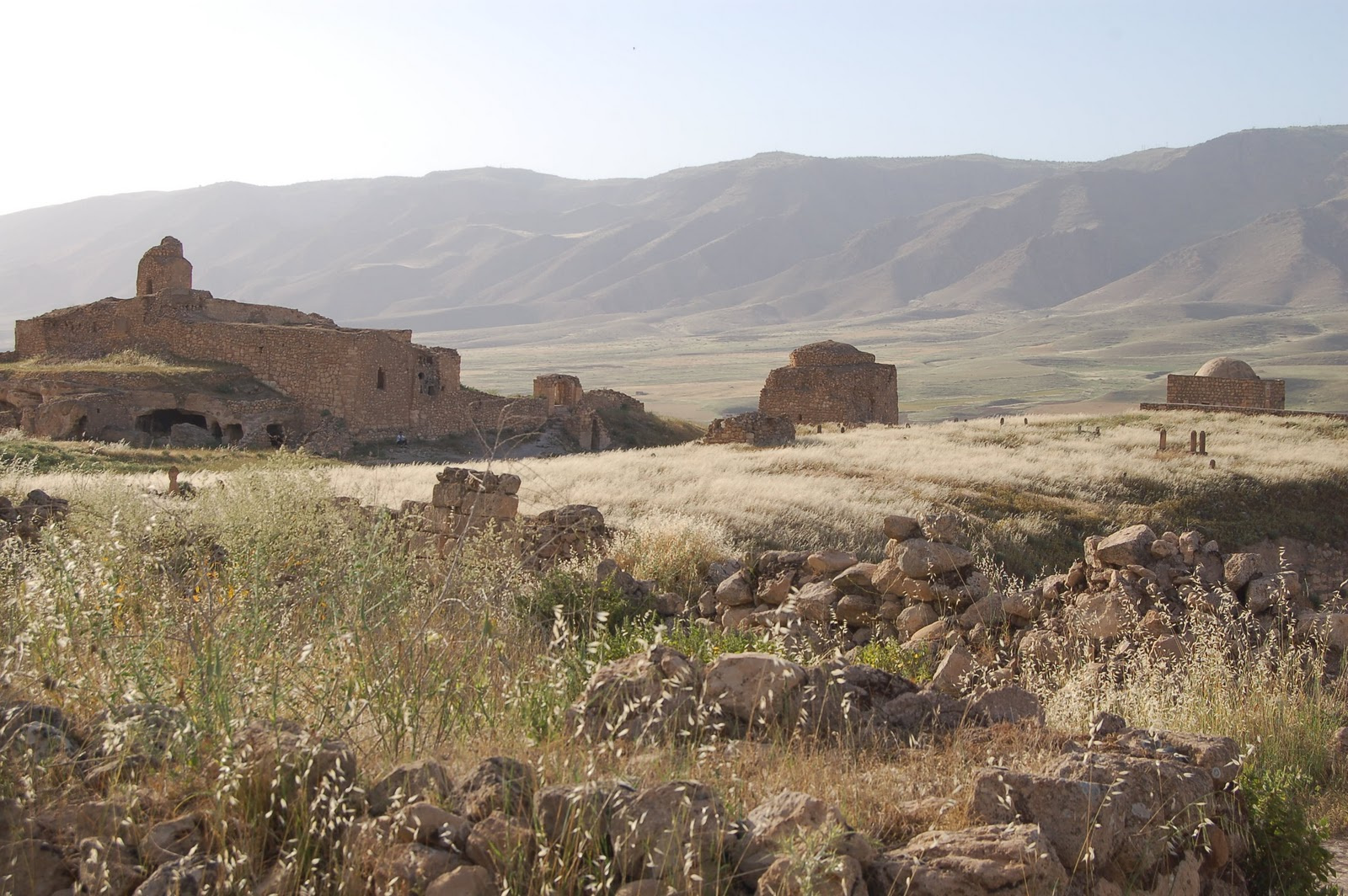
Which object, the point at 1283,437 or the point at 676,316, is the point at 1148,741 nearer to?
the point at 1283,437

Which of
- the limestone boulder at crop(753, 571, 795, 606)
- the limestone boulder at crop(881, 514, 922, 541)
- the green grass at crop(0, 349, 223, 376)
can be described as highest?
the green grass at crop(0, 349, 223, 376)

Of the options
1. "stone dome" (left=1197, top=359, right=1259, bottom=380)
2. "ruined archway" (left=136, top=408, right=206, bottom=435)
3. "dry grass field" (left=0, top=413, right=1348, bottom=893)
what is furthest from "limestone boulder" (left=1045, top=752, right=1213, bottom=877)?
"stone dome" (left=1197, top=359, right=1259, bottom=380)

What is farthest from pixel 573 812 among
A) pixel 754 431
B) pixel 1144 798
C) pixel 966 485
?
pixel 754 431

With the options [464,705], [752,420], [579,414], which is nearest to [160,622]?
[464,705]

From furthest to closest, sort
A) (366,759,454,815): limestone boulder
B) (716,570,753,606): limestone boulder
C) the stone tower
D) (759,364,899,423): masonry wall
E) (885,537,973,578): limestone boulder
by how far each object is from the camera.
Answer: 1. (759,364,899,423): masonry wall
2. the stone tower
3. (716,570,753,606): limestone boulder
4. (885,537,973,578): limestone boulder
5. (366,759,454,815): limestone boulder

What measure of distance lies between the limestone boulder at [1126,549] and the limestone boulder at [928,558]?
3.47ft

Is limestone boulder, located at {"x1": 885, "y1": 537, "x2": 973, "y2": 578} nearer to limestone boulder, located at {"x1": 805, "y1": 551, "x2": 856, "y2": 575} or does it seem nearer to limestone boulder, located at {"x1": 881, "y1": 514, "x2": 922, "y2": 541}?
limestone boulder, located at {"x1": 881, "y1": 514, "x2": 922, "y2": 541}

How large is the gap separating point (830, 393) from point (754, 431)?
909 cm

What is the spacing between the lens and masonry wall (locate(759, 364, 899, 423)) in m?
36.6

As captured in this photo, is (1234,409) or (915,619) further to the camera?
(1234,409)

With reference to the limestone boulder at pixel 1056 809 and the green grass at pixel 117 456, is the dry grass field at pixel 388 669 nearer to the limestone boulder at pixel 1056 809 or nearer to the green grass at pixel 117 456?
the limestone boulder at pixel 1056 809

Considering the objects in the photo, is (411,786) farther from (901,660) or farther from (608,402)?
(608,402)

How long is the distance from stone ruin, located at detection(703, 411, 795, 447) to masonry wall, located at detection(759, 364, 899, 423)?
24.9 feet

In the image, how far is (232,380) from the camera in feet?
101
